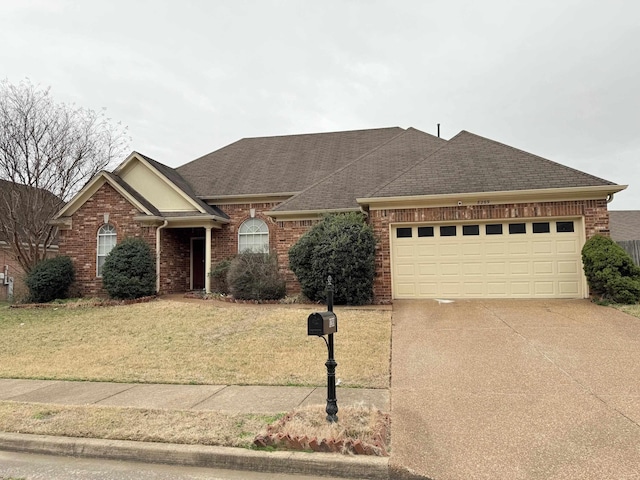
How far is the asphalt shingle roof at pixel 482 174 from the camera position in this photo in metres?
12.3

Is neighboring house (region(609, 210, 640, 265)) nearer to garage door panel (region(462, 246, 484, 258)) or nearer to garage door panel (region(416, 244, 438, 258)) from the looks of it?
garage door panel (region(462, 246, 484, 258))

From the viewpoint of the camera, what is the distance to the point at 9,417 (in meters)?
5.15

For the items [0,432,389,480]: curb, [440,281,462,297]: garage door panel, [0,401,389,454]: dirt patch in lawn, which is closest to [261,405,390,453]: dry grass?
[0,401,389,454]: dirt patch in lawn

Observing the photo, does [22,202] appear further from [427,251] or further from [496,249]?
[496,249]

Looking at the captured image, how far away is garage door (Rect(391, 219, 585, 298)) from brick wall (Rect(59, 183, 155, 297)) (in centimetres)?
936

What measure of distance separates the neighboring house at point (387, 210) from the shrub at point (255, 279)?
870 millimetres

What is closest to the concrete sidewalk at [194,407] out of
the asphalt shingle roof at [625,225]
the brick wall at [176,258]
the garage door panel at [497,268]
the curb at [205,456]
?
the curb at [205,456]

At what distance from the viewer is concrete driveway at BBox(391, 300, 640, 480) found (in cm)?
370

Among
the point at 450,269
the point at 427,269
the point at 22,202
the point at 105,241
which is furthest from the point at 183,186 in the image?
the point at 450,269

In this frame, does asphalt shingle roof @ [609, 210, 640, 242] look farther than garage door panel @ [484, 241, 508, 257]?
Yes

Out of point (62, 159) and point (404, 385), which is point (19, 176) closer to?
point (62, 159)

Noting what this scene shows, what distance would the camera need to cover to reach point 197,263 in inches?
729

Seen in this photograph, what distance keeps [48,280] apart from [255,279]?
7632 millimetres

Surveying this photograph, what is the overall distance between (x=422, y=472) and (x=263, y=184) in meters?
15.1
